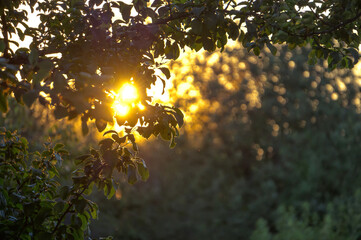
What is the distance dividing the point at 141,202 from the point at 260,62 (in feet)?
24.2

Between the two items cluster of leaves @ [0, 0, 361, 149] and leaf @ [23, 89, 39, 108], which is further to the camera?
cluster of leaves @ [0, 0, 361, 149]

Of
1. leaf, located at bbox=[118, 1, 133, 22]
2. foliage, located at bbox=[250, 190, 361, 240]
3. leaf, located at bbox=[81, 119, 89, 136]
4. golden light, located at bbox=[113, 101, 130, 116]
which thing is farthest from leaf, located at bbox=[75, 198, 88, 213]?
foliage, located at bbox=[250, 190, 361, 240]

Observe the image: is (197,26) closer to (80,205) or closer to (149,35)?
(149,35)

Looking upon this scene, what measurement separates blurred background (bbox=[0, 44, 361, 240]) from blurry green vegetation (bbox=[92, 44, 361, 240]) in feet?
0.10

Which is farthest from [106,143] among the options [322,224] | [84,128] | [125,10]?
[322,224]

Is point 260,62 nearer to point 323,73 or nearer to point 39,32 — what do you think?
point 323,73

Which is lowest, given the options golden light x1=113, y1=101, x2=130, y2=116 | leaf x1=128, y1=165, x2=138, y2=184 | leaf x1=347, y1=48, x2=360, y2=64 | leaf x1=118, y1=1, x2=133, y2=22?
leaf x1=128, y1=165, x2=138, y2=184

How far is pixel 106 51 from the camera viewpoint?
2365 mm

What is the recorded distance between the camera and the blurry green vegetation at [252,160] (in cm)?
1256

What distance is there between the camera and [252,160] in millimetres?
15484

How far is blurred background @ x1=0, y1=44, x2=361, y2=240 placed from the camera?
12516 millimetres

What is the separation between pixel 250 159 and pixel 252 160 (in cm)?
7

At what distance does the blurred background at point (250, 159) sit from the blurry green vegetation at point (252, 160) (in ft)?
0.10

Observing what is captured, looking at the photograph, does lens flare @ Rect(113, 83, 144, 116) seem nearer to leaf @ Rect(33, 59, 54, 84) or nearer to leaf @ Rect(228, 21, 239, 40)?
leaf @ Rect(33, 59, 54, 84)
